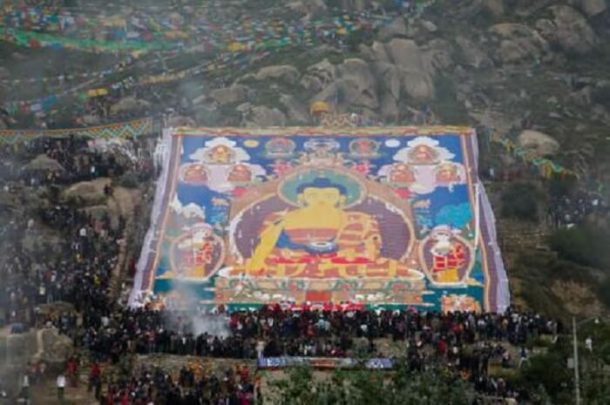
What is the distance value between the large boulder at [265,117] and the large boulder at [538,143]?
34.2 ft

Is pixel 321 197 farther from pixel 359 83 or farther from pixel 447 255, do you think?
pixel 359 83

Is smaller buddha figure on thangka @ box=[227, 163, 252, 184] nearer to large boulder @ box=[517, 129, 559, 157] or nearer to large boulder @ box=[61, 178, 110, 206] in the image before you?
large boulder @ box=[61, 178, 110, 206]

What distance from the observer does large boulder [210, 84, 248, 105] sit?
253ft

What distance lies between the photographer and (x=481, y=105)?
80.4 m

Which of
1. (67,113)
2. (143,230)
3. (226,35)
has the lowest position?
(143,230)

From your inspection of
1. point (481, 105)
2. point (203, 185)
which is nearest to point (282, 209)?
point (203, 185)

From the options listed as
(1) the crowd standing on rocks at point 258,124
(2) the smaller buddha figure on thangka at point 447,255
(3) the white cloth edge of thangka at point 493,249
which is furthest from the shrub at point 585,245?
(2) the smaller buddha figure on thangka at point 447,255

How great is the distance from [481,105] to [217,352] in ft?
94.4

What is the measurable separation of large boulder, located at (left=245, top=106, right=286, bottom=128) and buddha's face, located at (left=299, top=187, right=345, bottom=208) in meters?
8.34

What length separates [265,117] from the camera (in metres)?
75.2

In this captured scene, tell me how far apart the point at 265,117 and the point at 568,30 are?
20.0 m

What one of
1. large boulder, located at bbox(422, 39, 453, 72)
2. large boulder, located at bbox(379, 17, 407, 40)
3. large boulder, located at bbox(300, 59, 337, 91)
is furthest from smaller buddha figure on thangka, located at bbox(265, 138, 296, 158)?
large boulder, located at bbox(379, 17, 407, 40)

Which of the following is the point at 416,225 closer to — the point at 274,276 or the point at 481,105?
the point at 274,276

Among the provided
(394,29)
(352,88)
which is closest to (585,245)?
(352,88)
